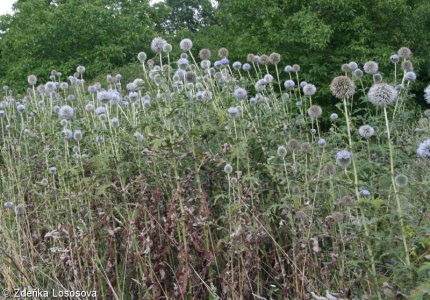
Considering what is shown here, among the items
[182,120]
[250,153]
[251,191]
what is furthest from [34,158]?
[251,191]

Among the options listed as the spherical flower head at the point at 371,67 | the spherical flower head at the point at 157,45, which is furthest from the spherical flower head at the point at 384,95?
the spherical flower head at the point at 157,45

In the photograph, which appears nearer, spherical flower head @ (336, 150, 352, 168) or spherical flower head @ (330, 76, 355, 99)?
spherical flower head @ (336, 150, 352, 168)

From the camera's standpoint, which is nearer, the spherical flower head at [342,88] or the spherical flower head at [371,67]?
the spherical flower head at [342,88]

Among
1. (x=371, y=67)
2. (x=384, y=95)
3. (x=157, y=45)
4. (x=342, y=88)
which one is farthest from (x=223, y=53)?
(x=384, y=95)

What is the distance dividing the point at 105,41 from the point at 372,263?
72.3ft

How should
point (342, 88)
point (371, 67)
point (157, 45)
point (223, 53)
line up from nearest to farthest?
point (342, 88) < point (371, 67) < point (157, 45) < point (223, 53)

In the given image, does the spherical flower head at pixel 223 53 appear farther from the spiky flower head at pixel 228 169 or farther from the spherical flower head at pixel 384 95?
the spherical flower head at pixel 384 95

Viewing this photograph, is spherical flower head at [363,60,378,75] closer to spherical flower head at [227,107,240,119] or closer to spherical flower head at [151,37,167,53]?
spherical flower head at [227,107,240,119]

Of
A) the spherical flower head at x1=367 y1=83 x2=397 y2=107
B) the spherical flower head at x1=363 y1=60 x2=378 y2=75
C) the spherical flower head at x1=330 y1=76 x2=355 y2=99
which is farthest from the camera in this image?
the spherical flower head at x1=363 y1=60 x2=378 y2=75

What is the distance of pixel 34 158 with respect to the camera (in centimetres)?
423

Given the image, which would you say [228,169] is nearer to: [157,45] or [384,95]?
[384,95]

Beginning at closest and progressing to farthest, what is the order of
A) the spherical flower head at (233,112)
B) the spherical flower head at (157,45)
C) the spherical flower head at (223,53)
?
the spherical flower head at (233,112) → the spherical flower head at (157,45) → the spherical flower head at (223,53)

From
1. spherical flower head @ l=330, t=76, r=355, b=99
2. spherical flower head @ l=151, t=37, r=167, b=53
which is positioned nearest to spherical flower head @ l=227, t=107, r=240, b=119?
spherical flower head @ l=330, t=76, r=355, b=99

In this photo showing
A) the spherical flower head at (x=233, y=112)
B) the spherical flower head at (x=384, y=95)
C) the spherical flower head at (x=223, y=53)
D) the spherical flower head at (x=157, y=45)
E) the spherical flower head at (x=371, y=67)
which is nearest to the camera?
the spherical flower head at (x=384, y=95)
